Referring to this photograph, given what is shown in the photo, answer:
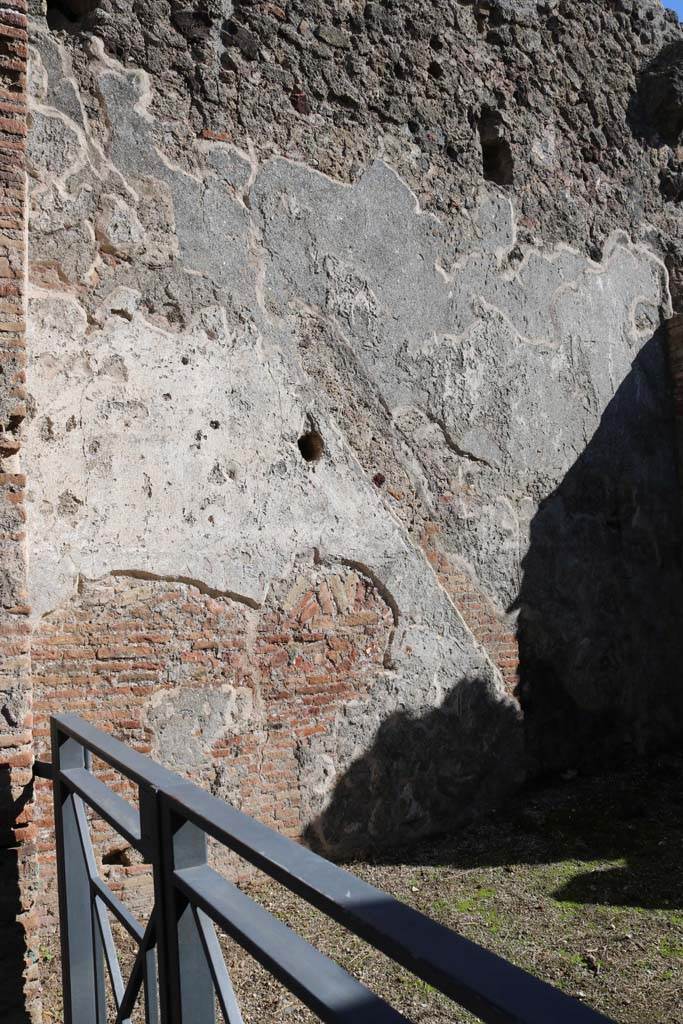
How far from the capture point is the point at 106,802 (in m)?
1.64

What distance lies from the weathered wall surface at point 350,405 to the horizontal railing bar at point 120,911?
152 centimetres

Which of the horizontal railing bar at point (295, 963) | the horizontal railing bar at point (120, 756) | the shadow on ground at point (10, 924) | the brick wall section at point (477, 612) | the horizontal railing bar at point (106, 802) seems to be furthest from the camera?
the brick wall section at point (477, 612)

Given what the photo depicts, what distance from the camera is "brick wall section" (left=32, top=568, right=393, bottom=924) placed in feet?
10.8

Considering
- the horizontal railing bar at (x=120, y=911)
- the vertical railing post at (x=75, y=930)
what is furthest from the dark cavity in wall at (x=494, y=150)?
the horizontal railing bar at (x=120, y=911)

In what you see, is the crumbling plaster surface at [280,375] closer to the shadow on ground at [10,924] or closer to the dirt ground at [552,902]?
the dirt ground at [552,902]

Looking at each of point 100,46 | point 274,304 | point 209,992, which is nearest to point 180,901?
point 209,992

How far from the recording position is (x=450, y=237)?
4613mm

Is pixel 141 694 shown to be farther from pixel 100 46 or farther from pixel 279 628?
pixel 100 46

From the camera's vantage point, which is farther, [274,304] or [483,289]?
[483,289]

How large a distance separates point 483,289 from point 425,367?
2.01 feet

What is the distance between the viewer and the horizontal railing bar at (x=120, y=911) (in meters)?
1.55

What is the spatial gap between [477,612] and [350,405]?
3.95ft

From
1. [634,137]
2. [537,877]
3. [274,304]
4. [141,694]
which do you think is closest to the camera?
[141,694]

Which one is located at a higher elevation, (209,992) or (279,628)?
(279,628)
